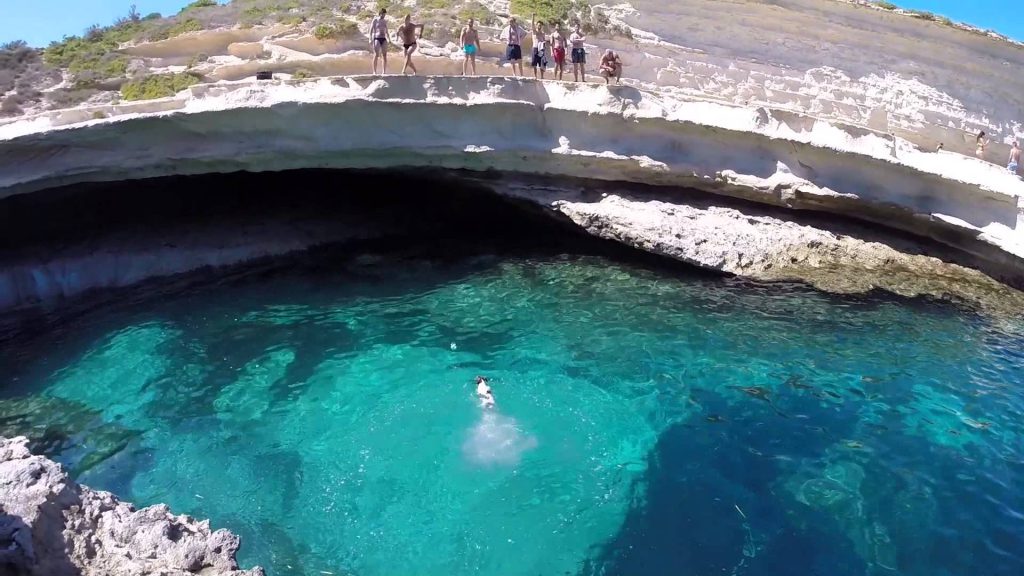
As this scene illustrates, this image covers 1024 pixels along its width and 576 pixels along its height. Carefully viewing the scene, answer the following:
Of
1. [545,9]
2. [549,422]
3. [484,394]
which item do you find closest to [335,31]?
[545,9]

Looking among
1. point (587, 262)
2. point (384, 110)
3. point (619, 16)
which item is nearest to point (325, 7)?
point (619, 16)

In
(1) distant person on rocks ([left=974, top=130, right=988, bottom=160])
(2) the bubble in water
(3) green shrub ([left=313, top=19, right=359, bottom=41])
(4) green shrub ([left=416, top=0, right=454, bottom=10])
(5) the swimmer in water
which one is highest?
(4) green shrub ([left=416, top=0, right=454, bottom=10])

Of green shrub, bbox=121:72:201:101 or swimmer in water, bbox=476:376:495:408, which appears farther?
green shrub, bbox=121:72:201:101

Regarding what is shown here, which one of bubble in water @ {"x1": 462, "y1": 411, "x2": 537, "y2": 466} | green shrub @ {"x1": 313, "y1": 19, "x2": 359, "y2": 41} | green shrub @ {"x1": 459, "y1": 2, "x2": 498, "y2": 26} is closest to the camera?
bubble in water @ {"x1": 462, "y1": 411, "x2": 537, "y2": 466}

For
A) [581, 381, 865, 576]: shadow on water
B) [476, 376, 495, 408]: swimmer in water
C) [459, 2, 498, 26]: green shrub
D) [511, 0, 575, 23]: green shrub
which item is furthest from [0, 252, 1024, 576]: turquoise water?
[511, 0, 575, 23]: green shrub

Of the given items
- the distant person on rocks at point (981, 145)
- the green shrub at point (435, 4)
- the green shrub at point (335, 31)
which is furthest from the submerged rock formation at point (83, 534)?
the green shrub at point (435, 4)

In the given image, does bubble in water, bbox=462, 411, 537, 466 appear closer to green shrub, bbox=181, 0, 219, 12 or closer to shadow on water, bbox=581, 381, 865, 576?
shadow on water, bbox=581, 381, 865, 576
